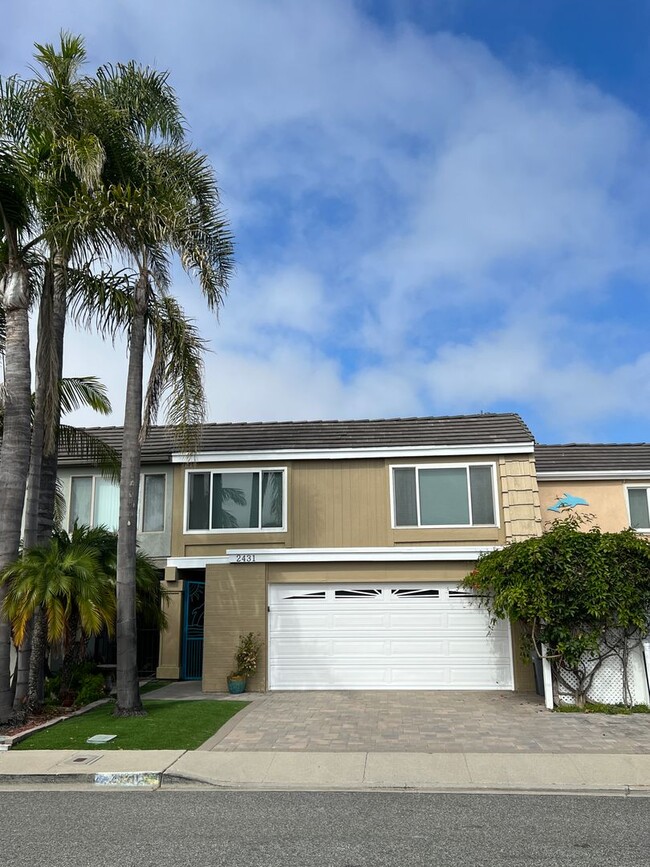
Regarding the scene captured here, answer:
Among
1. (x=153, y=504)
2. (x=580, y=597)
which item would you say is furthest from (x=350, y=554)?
(x=153, y=504)

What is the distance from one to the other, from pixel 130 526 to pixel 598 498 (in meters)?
12.4

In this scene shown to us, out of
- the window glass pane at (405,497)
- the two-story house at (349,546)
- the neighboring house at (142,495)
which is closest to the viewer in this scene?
the two-story house at (349,546)

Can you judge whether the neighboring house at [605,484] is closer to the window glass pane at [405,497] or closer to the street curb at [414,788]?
the window glass pane at [405,497]

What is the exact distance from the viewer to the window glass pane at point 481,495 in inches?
639

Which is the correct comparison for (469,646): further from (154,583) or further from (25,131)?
(25,131)

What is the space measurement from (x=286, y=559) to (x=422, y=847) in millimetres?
9835

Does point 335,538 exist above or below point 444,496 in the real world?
below

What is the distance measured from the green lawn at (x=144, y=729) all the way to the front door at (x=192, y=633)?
3.87 meters

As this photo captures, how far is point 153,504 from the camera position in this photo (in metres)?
17.6

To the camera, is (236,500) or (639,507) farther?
(639,507)

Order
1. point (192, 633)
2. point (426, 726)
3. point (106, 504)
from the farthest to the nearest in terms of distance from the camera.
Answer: point (106, 504) → point (192, 633) → point (426, 726)

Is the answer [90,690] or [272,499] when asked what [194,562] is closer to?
[272,499]

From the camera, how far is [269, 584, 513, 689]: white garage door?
50.4ft

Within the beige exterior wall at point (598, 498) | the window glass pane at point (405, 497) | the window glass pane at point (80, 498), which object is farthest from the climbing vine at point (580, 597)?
the window glass pane at point (80, 498)
